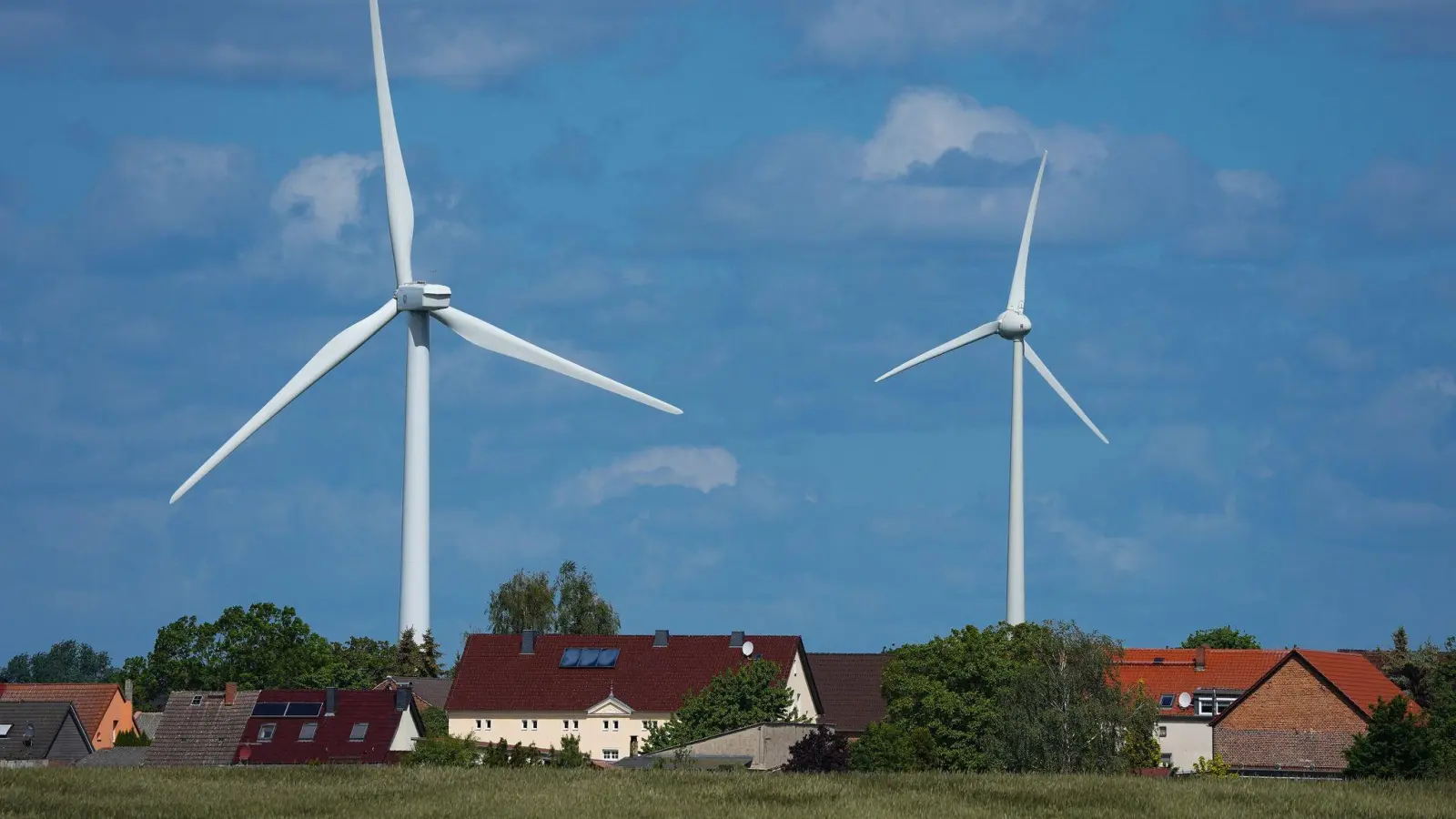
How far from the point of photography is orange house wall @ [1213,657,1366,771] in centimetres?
9981

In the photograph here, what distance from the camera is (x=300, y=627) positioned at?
482 ft

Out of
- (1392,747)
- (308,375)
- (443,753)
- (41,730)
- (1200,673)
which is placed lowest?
(41,730)

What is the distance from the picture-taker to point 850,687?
415 ft

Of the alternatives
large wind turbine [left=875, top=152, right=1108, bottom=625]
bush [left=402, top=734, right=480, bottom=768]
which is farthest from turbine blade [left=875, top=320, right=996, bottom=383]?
bush [left=402, top=734, right=480, bottom=768]

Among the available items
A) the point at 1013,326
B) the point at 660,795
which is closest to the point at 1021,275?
the point at 1013,326

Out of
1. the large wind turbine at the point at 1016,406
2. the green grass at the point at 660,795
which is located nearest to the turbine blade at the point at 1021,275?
the large wind turbine at the point at 1016,406

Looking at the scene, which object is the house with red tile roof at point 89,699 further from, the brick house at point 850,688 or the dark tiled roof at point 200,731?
the brick house at point 850,688

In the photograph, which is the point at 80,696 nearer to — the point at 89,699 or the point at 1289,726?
the point at 89,699

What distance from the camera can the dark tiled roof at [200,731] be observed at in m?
105

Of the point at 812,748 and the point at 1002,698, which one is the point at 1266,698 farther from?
the point at 812,748

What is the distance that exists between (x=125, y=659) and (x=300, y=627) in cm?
1771

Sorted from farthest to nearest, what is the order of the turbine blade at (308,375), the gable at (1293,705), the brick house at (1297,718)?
the gable at (1293,705) < the brick house at (1297,718) < the turbine blade at (308,375)

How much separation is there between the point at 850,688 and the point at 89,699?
45.3m

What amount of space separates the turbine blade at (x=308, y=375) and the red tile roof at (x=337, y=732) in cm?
1726
